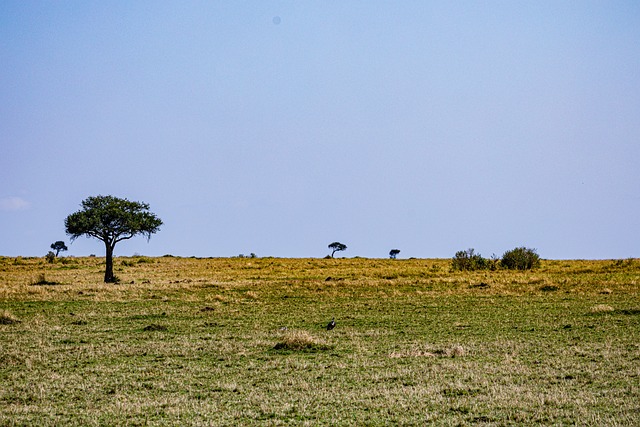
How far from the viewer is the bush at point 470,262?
62.3 m

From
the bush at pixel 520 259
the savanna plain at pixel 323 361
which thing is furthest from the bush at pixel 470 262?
the savanna plain at pixel 323 361

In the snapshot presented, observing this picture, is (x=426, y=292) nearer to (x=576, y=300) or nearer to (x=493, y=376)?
(x=576, y=300)

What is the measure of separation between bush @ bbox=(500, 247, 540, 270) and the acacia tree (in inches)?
1324

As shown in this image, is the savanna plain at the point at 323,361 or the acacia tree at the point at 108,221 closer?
the savanna plain at the point at 323,361

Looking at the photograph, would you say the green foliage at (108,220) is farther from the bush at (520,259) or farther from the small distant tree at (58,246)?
the small distant tree at (58,246)

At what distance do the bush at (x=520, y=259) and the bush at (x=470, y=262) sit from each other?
154 cm

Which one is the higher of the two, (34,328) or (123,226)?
(123,226)

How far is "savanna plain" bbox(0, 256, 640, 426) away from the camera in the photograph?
1162 cm

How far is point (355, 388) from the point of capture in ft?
44.5

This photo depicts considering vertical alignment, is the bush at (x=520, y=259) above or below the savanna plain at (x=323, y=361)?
above

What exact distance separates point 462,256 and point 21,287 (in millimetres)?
39794

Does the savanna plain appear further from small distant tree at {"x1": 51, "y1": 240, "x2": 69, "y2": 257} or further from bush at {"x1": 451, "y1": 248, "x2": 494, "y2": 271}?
small distant tree at {"x1": 51, "y1": 240, "x2": 69, "y2": 257}

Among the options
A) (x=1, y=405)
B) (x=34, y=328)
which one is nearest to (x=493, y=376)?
(x=1, y=405)

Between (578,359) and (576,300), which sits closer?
(578,359)
